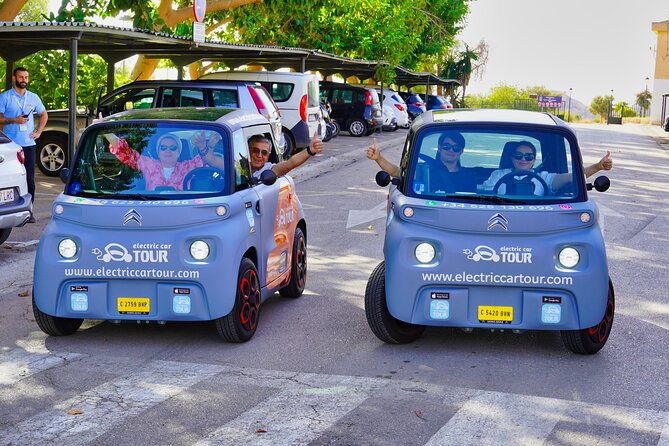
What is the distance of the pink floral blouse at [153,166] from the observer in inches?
323

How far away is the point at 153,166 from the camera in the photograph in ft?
27.1

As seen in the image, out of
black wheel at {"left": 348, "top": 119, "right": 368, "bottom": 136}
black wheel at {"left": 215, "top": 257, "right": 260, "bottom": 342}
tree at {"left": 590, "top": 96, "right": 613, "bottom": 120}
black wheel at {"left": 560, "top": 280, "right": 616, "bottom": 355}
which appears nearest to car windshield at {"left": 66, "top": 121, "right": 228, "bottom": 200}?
black wheel at {"left": 215, "top": 257, "right": 260, "bottom": 342}

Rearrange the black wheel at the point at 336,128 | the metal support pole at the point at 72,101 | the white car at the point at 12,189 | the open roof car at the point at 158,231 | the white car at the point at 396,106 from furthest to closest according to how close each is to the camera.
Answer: the white car at the point at 396,106
the black wheel at the point at 336,128
the metal support pole at the point at 72,101
the white car at the point at 12,189
the open roof car at the point at 158,231

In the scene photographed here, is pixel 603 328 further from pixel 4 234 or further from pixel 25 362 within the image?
pixel 4 234

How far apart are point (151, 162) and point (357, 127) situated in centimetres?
2831

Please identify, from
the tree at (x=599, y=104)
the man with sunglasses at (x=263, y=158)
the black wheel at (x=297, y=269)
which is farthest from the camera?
the tree at (x=599, y=104)

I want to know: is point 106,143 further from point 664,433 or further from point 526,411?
point 664,433

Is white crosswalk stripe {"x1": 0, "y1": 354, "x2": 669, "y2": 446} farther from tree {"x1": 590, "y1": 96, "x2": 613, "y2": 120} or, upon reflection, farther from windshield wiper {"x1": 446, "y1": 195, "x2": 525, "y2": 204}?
tree {"x1": 590, "y1": 96, "x2": 613, "y2": 120}

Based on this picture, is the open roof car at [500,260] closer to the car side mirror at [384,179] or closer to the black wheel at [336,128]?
the car side mirror at [384,179]

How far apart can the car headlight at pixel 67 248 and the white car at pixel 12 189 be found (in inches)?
143

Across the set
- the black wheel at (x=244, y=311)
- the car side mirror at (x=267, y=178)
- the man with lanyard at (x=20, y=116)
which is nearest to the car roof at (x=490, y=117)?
the car side mirror at (x=267, y=178)

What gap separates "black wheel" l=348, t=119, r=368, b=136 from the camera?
36.3 metres

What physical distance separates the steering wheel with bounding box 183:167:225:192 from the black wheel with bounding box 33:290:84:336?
1.31 metres

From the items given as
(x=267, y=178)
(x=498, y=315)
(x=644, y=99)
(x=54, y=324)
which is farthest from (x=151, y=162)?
(x=644, y=99)
